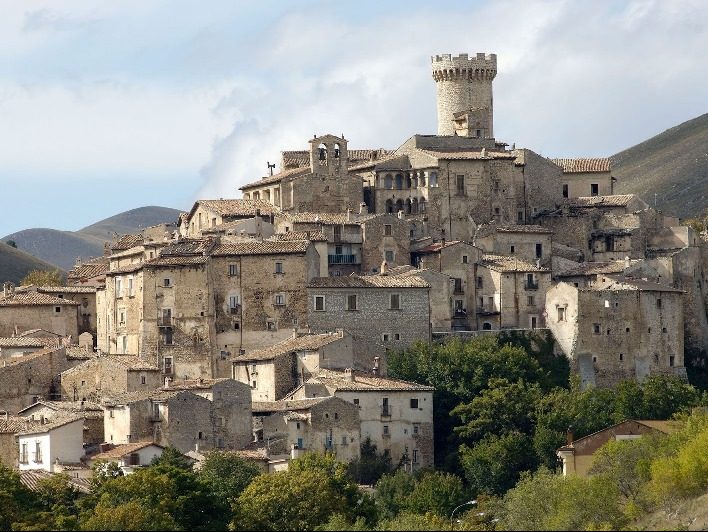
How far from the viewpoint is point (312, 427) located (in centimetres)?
9000

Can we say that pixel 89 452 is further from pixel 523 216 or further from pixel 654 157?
pixel 654 157

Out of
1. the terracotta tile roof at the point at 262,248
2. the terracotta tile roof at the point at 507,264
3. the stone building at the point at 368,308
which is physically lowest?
the stone building at the point at 368,308

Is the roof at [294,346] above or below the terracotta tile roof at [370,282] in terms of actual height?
below

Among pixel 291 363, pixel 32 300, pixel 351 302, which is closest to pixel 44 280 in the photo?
pixel 32 300

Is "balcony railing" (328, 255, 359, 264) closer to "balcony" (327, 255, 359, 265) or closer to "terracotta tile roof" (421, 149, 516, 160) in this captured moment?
"balcony" (327, 255, 359, 265)

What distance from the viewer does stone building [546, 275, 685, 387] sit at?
10031 centimetres

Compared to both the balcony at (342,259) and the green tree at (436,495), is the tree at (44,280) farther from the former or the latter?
the green tree at (436,495)

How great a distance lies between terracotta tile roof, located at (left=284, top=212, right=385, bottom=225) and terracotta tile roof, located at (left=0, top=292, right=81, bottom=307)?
1053 cm

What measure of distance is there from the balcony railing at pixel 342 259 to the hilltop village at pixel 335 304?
16 cm

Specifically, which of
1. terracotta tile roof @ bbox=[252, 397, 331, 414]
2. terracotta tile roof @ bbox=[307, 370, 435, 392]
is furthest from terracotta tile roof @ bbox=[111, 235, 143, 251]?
terracotta tile roof @ bbox=[252, 397, 331, 414]

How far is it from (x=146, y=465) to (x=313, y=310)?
1417cm

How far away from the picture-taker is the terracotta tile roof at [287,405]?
90.3 metres

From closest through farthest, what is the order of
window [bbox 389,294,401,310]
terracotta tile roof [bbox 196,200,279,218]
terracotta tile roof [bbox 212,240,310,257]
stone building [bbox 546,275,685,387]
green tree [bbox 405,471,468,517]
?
green tree [bbox 405,471,468,517]
terracotta tile roof [bbox 212,240,310,257]
window [bbox 389,294,401,310]
stone building [bbox 546,275,685,387]
terracotta tile roof [bbox 196,200,279,218]

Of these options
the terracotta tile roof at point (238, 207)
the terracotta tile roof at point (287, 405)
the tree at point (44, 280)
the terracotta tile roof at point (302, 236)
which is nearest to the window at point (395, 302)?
the terracotta tile roof at point (302, 236)
